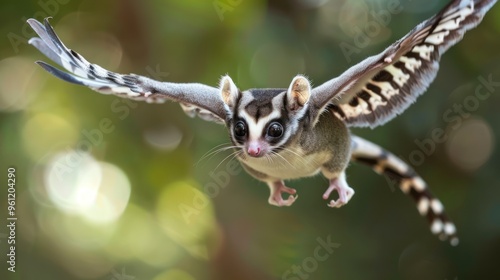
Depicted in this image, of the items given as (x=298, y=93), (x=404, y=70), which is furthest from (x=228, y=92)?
(x=404, y=70)

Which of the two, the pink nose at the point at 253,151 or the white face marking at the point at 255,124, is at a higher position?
the white face marking at the point at 255,124

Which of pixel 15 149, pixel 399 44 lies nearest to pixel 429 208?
pixel 399 44

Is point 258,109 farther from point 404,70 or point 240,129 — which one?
point 404,70

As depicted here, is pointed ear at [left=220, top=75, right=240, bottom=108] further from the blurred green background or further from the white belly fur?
the blurred green background

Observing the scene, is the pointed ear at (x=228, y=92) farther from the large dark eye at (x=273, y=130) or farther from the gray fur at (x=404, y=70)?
the gray fur at (x=404, y=70)

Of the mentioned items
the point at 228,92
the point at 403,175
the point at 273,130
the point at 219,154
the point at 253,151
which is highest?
the point at 219,154

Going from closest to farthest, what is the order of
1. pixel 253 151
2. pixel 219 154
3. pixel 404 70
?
pixel 253 151 < pixel 404 70 < pixel 219 154

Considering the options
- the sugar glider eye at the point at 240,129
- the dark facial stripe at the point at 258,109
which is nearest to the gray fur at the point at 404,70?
the dark facial stripe at the point at 258,109
